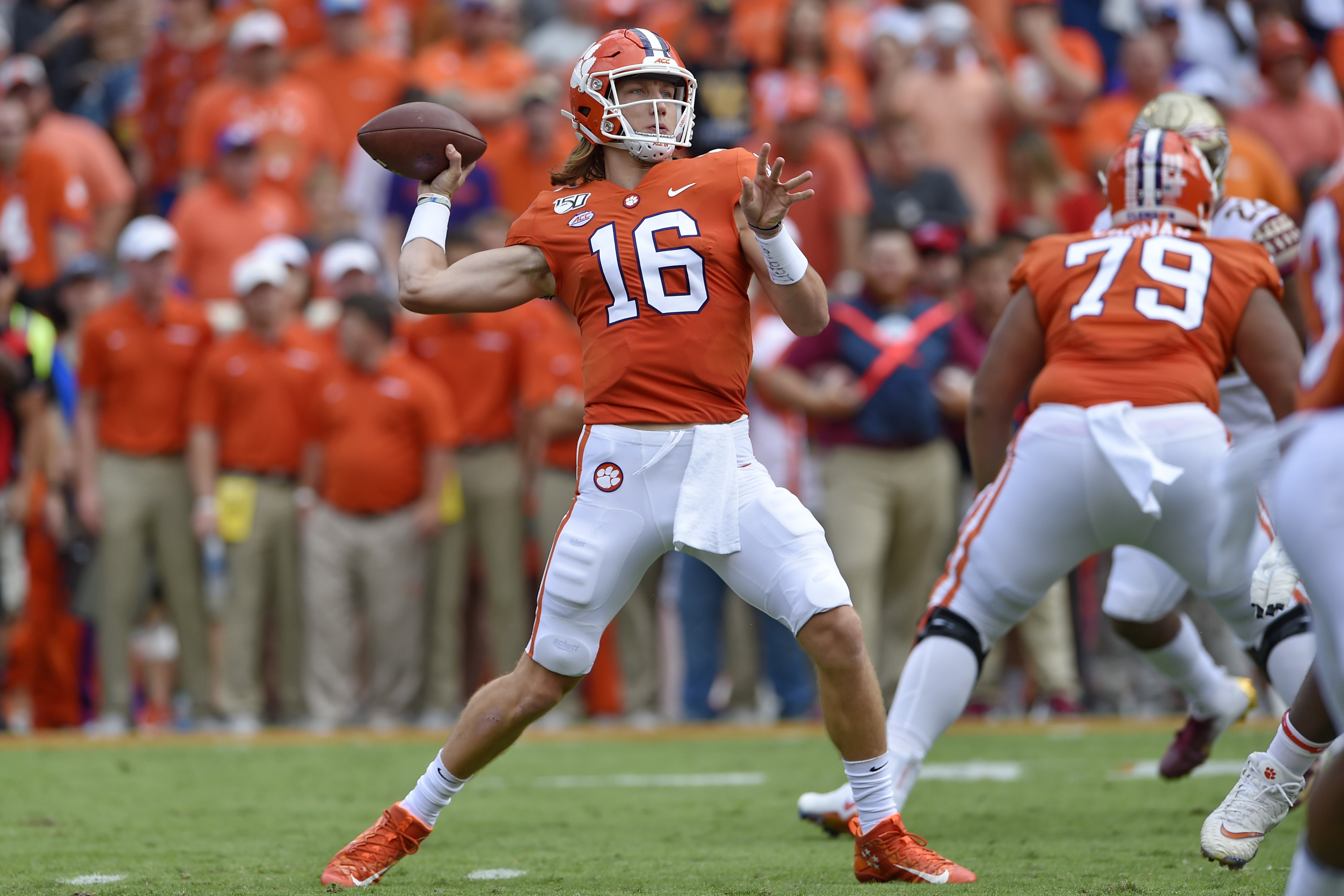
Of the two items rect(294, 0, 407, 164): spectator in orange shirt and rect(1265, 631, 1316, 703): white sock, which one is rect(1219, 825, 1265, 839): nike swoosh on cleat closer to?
rect(1265, 631, 1316, 703): white sock

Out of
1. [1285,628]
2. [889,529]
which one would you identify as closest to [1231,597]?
[1285,628]

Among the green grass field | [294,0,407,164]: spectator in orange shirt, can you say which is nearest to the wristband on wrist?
the green grass field

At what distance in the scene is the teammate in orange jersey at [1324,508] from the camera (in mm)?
2773

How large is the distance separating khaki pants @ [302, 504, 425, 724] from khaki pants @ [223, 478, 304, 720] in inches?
5.6

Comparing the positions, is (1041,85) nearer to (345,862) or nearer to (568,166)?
(568,166)

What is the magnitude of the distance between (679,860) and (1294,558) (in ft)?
7.61

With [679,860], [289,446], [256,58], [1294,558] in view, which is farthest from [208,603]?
[1294,558]

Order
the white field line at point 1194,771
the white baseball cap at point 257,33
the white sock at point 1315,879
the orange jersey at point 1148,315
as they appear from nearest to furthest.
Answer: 1. the white sock at point 1315,879
2. the orange jersey at point 1148,315
3. the white field line at point 1194,771
4. the white baseball cap at point 257,33

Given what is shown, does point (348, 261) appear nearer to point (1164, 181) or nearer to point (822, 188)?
point (822, 188)

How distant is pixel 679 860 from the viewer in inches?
185

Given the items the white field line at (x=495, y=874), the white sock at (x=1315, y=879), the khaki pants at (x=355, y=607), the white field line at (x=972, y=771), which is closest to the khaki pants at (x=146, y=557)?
the khaki pants at (x=355, y=607)

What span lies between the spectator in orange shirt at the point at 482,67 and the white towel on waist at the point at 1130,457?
23.0ft

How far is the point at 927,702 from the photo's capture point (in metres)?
4.87

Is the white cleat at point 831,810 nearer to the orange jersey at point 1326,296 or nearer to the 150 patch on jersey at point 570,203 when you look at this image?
the 150 patch on jersey at point 570,203
